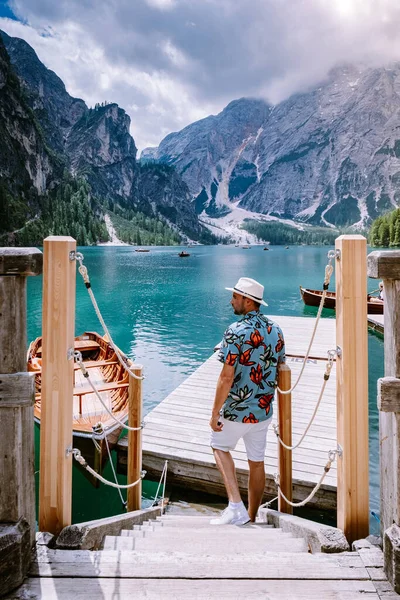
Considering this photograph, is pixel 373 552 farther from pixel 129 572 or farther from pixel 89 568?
pixel 89 568

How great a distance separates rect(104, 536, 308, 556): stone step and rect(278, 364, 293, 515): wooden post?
1039 millimetres

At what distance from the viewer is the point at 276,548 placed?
11.1 ft

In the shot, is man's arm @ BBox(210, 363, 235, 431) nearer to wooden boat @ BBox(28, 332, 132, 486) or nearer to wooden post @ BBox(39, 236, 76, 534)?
wooden post @ BBox(39, 236, 76, 534)

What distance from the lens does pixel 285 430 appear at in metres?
4.52

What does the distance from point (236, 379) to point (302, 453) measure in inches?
150

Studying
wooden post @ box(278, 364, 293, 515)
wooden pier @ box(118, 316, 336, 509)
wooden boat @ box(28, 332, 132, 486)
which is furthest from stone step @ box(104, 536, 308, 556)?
wooden boat @ box(28, 332, 132, 486)

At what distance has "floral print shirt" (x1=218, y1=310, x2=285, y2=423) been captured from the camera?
3.95 m

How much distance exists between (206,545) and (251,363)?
1536 mm

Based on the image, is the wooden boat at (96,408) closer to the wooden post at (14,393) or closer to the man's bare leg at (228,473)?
the man's bare leg at (228,473)

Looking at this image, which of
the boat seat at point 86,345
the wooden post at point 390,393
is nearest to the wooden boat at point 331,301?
the boat seat at point 86,345

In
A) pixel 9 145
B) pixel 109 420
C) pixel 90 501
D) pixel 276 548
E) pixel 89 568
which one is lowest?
pixel 90 501

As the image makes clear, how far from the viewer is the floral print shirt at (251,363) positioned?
395 cm

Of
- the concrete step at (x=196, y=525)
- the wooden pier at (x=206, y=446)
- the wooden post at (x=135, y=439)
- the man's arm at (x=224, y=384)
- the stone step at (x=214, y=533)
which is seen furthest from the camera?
the wooden pier at (x=206, y=446)

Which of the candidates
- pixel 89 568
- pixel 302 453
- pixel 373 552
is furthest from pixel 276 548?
pixel 302 453
